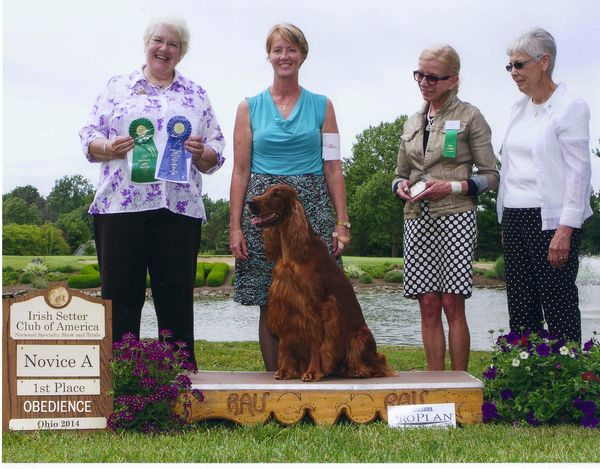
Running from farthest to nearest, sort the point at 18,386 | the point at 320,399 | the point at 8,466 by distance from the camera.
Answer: the point at 320,399 < the point at 18,386 < the point at 8,466

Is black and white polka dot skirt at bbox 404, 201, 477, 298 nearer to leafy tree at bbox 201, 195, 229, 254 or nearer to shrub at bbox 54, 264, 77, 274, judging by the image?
leafy tree at bbox 201, 195, 229, 254

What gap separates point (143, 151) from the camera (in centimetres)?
378

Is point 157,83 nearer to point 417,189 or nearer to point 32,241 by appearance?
point 417,189

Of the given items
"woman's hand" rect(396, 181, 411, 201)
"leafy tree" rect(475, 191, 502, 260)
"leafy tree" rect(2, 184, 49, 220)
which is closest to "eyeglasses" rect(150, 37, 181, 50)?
"woman's hand" rect(396, 181, 411, 201)

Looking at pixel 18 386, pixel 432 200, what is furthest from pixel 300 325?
pixel 18 386

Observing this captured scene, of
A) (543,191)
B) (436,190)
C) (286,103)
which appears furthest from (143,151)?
(543,191)

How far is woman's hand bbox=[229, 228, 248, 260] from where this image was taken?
4109mm

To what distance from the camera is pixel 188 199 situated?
3914 millimetres

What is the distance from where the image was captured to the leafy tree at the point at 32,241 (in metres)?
7.67

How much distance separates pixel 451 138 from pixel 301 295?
1.26 meters

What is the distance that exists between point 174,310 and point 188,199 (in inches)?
23.9

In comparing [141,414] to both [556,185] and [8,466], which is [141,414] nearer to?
[8,466]

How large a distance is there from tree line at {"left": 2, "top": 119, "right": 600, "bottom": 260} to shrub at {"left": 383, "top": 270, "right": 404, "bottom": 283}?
34cm

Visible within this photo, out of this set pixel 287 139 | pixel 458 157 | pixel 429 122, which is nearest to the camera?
pixel 287 139
